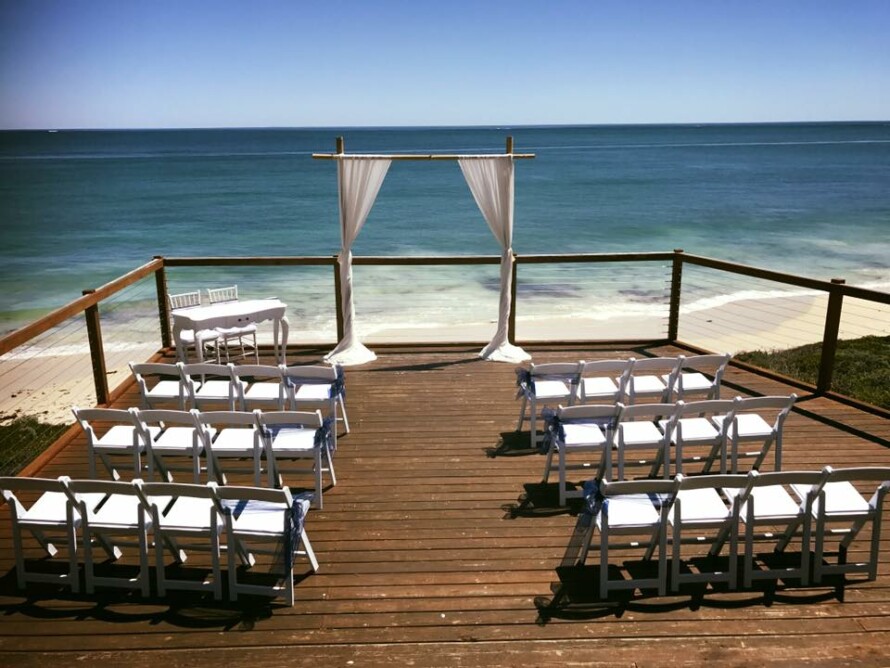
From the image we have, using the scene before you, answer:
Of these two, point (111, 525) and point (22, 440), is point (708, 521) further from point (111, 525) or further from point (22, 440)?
point (22, 440)

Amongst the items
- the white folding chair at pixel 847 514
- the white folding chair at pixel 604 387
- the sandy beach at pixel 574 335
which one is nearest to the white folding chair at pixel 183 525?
the white folding chair at pixel 604 387

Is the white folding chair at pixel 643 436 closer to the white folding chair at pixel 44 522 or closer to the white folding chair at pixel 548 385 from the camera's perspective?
the white folding chair at pixel 548 385

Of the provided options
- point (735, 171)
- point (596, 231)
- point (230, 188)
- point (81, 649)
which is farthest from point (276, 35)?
point (81, 649)

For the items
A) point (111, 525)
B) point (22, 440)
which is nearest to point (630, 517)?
point (111, 525)

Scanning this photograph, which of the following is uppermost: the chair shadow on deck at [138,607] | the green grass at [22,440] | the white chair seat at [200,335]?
the white chair seat at [200,335]

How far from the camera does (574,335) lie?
14789mm

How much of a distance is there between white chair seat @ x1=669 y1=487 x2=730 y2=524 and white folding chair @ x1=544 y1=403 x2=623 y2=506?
0.65 m

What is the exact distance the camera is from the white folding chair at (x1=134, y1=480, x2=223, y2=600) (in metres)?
3.38

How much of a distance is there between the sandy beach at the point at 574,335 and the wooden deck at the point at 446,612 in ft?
26.2

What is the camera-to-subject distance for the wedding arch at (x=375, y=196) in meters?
7.40

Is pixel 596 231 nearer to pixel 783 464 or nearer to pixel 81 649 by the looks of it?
pixel 783 464

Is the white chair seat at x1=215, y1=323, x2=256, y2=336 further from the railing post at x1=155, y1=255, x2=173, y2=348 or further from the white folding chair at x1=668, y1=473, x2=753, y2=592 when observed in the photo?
the white folding chair at x1=668, y1=473, x2=753, y2=592

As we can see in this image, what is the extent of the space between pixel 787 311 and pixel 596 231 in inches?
651

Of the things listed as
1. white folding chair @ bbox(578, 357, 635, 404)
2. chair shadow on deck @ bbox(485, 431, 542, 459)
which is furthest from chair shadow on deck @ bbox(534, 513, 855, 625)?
white folding chair @ bbox(578, 357, 635, 404)
